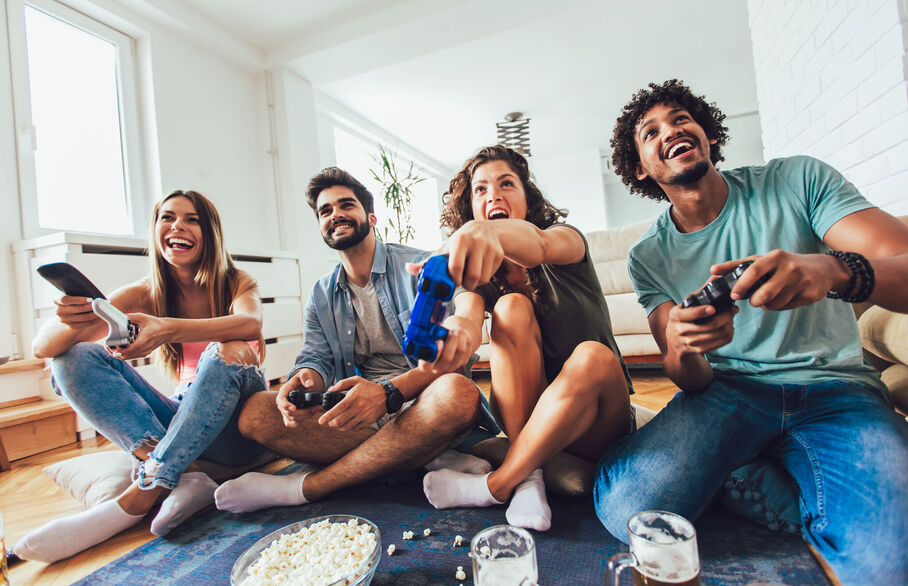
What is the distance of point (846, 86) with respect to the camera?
5.85ft

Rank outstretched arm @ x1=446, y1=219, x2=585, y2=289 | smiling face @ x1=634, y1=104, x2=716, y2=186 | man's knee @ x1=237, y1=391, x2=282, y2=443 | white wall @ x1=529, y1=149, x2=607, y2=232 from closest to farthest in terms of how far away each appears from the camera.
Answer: outstretched arm @ x1=446, y1=219, x2=585, y2=289 < smiling face @ x1=634, y1=104, x2=716, y2=186 < man's knee @ x1=237, y1=391, x2=282, y2=443 < white wall @ x1=529, y1=149, x2=607, y2=232

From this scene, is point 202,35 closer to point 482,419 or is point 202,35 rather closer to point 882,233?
point 482,419

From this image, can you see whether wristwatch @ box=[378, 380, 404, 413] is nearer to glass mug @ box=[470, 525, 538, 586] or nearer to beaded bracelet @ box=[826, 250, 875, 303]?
glass mug @ box=[470, 525, 538, 586]

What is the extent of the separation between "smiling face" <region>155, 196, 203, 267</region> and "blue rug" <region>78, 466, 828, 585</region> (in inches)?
31.1

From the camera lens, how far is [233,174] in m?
3.55

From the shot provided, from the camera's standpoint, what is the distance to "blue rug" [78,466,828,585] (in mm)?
854

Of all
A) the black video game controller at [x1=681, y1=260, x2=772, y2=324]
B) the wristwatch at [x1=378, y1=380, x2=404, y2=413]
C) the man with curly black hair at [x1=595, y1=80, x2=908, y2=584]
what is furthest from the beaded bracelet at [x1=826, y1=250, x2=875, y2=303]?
the wristwatch at [x1=378, y1=380, x2=404, y2=413]

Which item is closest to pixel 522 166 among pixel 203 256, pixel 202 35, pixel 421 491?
pixel 421 491

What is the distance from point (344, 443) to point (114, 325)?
644 mm

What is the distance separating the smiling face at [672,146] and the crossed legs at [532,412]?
1.46ft

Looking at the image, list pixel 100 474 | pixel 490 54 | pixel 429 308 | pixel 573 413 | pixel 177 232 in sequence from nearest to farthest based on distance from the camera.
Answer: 1. pixel 429 308
2. pixel 573 413
3. pixel 100 474
4. pixel 177 232
5. pixel 490 54

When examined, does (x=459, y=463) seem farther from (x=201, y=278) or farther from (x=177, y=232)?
(x=177, y=232)

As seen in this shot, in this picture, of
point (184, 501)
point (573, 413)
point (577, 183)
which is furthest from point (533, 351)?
point (577, 183)

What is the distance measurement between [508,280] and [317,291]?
0.69 m
